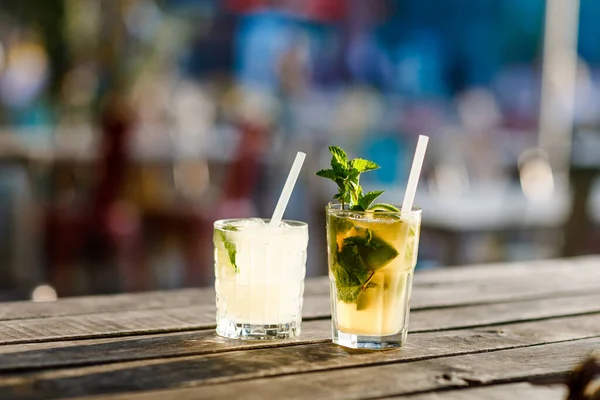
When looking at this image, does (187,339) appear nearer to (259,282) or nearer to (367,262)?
(259,282)

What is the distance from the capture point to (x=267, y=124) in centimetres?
419

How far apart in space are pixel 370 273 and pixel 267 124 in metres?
3.13

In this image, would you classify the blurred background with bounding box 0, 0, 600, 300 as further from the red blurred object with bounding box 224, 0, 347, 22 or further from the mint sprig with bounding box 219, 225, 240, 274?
the mint sprig with bounding box 219, 225, 240, 274

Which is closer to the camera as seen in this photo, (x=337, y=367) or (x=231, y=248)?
(x=337, y=367)

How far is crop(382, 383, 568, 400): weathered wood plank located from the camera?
0.92 m

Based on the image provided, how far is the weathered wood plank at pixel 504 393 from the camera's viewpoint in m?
0.92

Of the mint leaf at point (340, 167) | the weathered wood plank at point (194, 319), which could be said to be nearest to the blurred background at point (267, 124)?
the weathered wood plank at point (194, 319)

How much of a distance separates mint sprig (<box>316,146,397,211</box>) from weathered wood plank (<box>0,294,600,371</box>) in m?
0.19

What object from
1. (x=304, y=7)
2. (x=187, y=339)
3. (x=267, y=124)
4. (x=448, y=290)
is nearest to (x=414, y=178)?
(x=187, y=339)

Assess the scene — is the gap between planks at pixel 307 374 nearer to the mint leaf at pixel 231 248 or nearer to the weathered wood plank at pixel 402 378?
the weathered wood plank at pixel 402 378

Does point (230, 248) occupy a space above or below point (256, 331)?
above

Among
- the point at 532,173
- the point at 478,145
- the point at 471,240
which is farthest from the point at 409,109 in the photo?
the point at 471,240

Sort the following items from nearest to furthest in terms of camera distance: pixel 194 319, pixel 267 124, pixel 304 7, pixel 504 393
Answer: pixel 504 393
pixel 194 319
pixel 267 124
pixel 304 7

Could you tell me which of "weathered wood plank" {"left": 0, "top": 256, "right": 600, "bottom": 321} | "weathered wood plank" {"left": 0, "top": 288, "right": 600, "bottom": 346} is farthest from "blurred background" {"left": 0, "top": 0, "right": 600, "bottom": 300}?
"weathered wood plank" {"left": 0, "top": 288, "right": 600, "bottom": 346}
